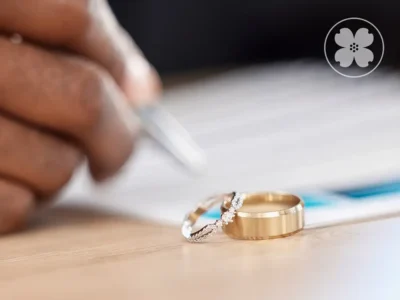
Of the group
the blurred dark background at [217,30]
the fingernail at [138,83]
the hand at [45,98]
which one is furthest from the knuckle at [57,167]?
the blurred dark background at [217,30]

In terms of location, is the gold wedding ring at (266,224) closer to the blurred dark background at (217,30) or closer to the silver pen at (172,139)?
the silver pen at (172,139)

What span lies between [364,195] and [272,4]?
0.72 meters

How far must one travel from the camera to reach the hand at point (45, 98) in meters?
0.46

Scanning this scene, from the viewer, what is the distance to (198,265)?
38 cm

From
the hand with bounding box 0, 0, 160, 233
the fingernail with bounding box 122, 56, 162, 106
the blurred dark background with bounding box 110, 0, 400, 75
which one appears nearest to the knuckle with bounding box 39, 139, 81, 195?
the hand with bounding box 0, 0, 160, 233

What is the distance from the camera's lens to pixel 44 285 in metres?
0.37

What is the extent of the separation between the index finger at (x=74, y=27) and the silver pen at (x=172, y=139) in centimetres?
13

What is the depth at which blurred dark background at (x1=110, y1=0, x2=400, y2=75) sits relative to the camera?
3.68 ft

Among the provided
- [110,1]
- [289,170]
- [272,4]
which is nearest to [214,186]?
[289,170]

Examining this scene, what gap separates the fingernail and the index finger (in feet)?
0.04

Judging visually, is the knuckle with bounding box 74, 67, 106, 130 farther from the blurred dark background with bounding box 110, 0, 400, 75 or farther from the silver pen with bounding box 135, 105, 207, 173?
the blurred dark background with bounding box 110, 0, 400, 75

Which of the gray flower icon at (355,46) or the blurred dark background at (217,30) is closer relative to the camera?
the gray flower icon at (355,46)

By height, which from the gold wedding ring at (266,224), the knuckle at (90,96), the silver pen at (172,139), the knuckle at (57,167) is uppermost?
the silver pen at (172,139)

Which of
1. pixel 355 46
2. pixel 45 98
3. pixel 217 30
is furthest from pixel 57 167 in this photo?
pixel 217 30
